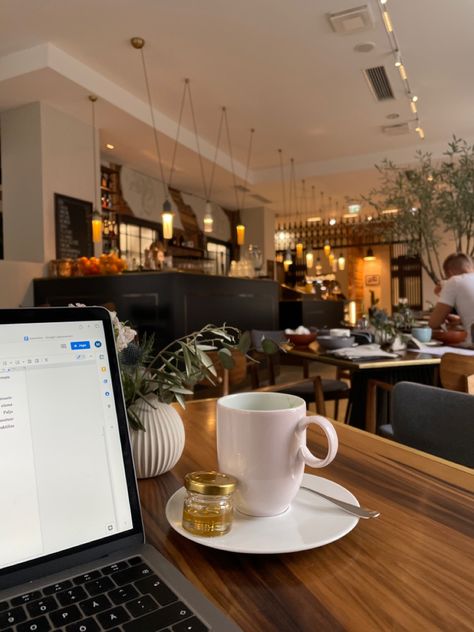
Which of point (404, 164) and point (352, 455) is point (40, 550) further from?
point (404, 164)

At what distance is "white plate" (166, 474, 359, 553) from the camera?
21.0 inches

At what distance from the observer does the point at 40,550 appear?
48 cm

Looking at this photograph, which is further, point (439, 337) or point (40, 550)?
point (439, 337)

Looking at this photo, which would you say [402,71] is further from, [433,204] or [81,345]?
[81,345]

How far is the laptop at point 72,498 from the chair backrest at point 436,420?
0.97 m

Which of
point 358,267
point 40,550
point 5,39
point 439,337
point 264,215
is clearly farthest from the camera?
point 358,267

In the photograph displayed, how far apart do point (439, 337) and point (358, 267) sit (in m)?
13.3

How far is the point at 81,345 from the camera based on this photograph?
0.58 meters

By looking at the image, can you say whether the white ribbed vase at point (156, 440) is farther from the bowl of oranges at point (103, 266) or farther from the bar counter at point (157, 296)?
the bowl of oranges at point (103, 266)

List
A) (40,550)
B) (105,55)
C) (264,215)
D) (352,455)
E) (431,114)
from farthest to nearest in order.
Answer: (264,215) → (431,114) → (105,55) → (352,455) → (40,550)

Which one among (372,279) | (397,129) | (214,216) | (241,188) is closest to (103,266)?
(397,129)

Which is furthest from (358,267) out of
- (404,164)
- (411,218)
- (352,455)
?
(352,455)

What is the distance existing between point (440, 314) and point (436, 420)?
2.68 meters

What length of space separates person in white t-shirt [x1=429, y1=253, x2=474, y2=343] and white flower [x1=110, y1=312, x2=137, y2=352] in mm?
3177
